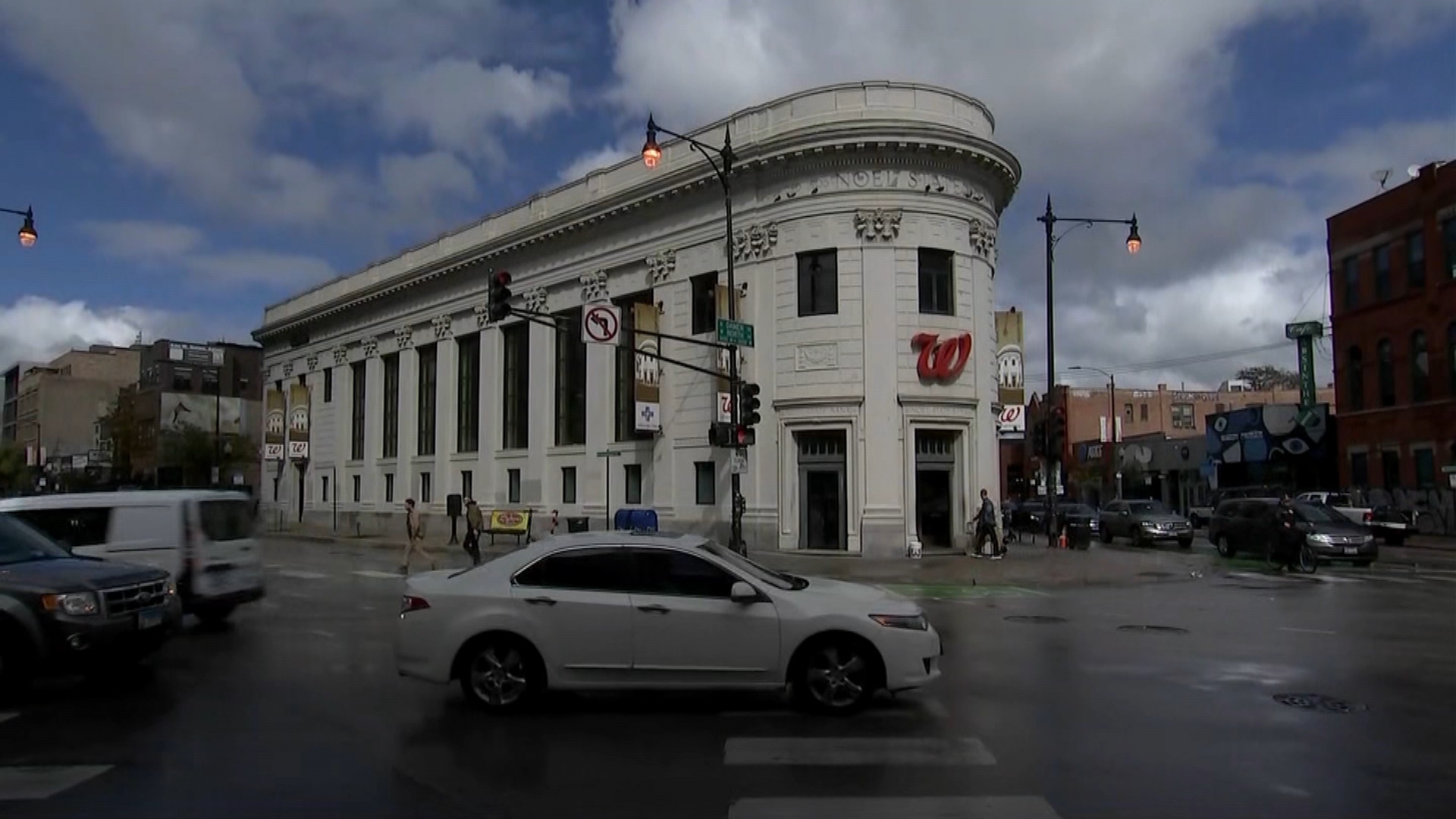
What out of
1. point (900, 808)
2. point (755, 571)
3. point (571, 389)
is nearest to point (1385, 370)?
point (571, 389)

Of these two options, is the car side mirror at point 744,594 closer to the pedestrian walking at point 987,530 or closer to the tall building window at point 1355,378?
the pedestrian walking at point 987,530

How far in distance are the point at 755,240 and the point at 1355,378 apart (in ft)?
107

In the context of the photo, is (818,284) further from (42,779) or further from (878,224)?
(42,779)

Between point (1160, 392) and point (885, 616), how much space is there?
3677 inches

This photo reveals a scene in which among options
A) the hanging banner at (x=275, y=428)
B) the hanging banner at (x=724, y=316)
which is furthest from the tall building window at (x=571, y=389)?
the hanging banner at (x=275, y=428)

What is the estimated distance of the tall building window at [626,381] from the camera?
38094 mm

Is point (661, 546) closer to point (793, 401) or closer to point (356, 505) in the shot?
point (793, 401)

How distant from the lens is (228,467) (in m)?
78.5

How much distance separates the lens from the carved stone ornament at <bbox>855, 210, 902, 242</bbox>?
31672 mm

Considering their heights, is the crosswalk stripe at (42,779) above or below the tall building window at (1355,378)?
below

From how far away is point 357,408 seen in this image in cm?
5688

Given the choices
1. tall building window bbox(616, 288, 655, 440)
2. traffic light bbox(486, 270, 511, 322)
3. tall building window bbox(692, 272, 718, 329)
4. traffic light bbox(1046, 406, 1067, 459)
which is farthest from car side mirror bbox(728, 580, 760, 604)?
tall building window bbox(616, 288, 655, 440)

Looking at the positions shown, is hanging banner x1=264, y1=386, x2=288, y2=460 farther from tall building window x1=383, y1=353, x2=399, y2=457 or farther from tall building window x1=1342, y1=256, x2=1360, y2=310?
tall building window x1=1342, y1=256, x2=1360, y2=310

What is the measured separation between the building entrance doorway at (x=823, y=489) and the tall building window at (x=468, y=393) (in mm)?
19277
